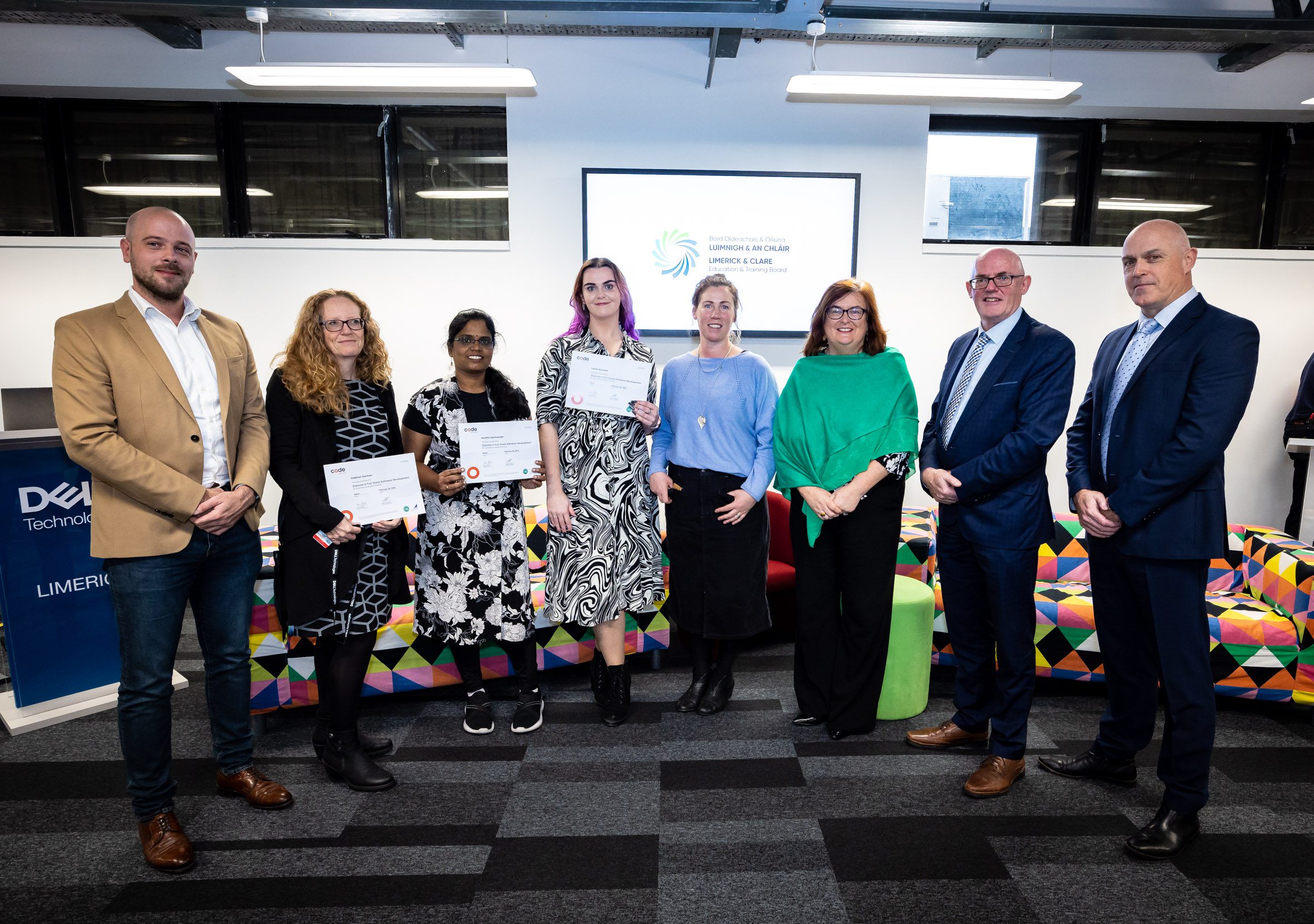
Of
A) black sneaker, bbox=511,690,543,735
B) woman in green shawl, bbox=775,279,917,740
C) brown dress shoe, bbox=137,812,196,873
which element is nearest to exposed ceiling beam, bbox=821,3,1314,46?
woman in green shawl, bbox=775,279,917,740

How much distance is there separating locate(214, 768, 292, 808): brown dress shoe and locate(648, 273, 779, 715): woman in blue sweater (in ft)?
4.68

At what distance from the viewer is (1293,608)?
2.81 meters

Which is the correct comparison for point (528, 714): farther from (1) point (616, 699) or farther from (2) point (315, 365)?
(2) point (315, 365)

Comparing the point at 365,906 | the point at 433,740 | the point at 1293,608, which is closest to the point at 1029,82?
the point at 1293,608

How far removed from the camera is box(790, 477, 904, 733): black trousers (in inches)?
96.1

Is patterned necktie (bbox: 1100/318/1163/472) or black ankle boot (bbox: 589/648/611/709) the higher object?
patterned necktie (bbox: 1100/318/1163/472)

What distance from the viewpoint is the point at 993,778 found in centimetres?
223

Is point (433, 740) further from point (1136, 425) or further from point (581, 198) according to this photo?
point (581, 198)

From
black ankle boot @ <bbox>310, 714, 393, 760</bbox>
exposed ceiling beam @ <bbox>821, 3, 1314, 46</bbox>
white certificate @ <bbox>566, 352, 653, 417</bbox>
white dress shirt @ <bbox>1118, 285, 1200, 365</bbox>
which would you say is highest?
exposed ceiling beam @ <bbox>821, 3, 1314, 46</bbox>

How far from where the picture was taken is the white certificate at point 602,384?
Result: 2475mm

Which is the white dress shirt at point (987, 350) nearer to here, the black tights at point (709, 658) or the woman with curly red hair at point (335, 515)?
the black tights at point (709, 658)

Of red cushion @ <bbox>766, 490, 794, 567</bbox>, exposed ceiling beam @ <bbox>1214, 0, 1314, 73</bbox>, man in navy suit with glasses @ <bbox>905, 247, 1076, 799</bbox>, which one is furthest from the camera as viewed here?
exposed ceiling beam @ <bbox>1214, 0, 1314, 73</bbox>

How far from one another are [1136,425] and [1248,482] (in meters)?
3.94

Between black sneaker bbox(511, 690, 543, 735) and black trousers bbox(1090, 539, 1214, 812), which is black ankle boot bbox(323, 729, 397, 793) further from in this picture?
black trousers bbox(1090, 539, 1214, 812)
